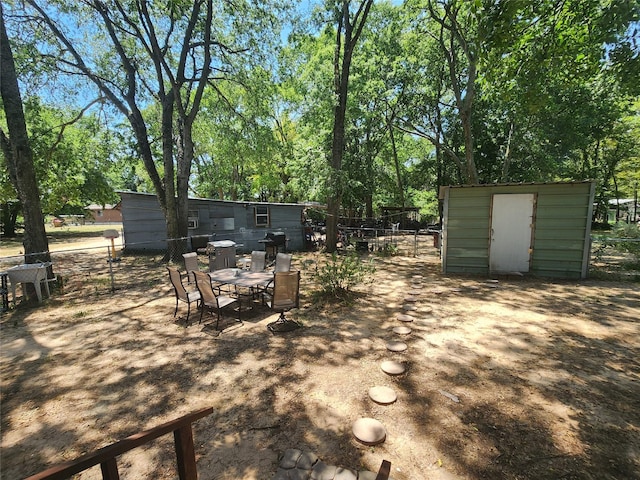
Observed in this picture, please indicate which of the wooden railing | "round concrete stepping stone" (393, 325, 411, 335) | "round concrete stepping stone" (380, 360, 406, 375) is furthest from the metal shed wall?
the wooden railing

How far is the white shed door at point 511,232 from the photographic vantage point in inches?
321

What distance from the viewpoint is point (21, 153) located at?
690 cm

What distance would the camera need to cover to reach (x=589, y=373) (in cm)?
356

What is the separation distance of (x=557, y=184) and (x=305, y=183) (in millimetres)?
9901

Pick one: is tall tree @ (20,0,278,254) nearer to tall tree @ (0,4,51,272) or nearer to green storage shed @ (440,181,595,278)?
tall tree @ (0,4,51,272)

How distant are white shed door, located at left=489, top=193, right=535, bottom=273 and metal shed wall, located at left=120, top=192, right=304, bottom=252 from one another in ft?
29.7

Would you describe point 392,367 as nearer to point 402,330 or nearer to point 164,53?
point 402,330

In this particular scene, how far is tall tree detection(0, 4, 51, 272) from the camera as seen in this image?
662cm

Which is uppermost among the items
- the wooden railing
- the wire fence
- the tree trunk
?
the tree trunk

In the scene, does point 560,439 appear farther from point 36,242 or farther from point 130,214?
point 130,214

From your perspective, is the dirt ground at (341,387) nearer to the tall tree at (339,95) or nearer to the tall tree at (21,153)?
the tall tree at (21,153)

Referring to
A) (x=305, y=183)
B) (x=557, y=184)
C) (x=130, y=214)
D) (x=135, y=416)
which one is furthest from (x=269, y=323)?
(x=130, y=214)

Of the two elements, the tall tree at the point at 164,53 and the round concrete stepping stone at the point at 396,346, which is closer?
the round concrete stepping stone at the point at 396,346

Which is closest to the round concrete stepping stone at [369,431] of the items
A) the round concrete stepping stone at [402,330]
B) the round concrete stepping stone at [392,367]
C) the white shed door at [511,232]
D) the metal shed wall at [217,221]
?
the round concrete stepping stone at [392,367]
